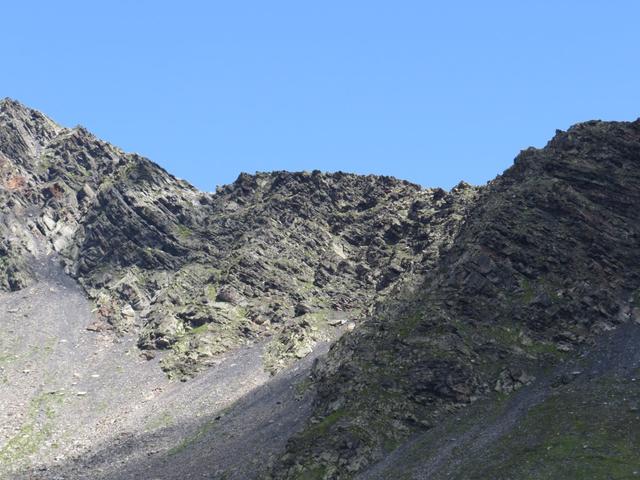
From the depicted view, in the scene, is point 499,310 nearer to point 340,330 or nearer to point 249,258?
point 340,330

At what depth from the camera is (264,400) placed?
120 m

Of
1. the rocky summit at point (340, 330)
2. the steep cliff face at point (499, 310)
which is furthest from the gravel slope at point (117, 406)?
the steep cliff face at point (499, 310)

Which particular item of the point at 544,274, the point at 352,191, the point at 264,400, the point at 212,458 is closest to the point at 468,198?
the point at 352,191

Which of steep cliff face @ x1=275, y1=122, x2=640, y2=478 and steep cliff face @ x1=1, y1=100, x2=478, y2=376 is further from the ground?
steep cliff face @ x1=1, y1=100, x2=478, y2=376

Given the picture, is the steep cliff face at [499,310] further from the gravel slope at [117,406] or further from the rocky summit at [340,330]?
the gravel slope at [117,406]

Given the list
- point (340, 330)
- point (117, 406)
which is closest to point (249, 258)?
point (340, 330)

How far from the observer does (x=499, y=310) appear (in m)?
106

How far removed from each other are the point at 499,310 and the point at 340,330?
155ft

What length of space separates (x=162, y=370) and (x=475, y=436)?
246ft

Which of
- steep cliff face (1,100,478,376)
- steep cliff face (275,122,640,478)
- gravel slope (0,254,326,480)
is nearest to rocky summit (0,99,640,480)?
steep cliff face (275,122,640,478)

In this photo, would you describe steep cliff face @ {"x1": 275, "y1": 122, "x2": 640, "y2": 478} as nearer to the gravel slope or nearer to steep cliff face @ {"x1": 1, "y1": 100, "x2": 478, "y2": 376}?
the gravel slope

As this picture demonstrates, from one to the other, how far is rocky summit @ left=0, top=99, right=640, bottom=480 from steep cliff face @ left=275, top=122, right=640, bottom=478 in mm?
291

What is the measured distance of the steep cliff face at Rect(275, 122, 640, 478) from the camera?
92.6 meters

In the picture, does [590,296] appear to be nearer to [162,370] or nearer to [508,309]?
[508,309]
